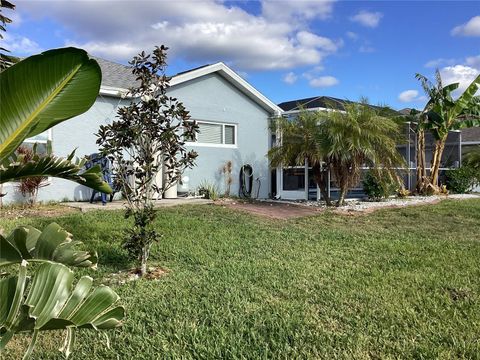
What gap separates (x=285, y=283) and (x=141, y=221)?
6.93 feet

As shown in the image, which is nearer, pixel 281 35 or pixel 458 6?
pixel 458 6

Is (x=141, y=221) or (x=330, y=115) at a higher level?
(x=330, y=115)

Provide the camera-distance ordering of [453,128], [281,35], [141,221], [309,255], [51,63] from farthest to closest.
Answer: [453,128]
[281,35]
[309,255]
[141,221]
[51,63]

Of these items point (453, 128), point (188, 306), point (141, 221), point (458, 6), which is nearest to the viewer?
point (188, 306)

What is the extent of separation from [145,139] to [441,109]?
15087 mm

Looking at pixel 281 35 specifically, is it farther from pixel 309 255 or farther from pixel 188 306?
pixel 188 306

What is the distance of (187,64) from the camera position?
16047mm

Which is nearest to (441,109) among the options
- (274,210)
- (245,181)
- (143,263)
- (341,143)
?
(341,143)

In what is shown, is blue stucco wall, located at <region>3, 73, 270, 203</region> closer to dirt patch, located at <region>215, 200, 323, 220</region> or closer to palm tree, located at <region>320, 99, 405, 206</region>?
dirt patch, located at <region>215, 200, 323, 220</region>

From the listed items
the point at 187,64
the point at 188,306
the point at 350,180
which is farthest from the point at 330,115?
the point at 188,306

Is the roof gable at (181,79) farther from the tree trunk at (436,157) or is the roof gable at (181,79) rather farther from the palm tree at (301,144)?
the tree trunk at (436,157)

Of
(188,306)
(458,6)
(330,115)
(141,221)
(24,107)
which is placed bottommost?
(188,306)

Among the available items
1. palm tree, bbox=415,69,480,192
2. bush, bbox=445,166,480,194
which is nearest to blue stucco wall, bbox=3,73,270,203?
palm tree, bbox=415,69,480,192

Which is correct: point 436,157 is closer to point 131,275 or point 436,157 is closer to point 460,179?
point 460,179
